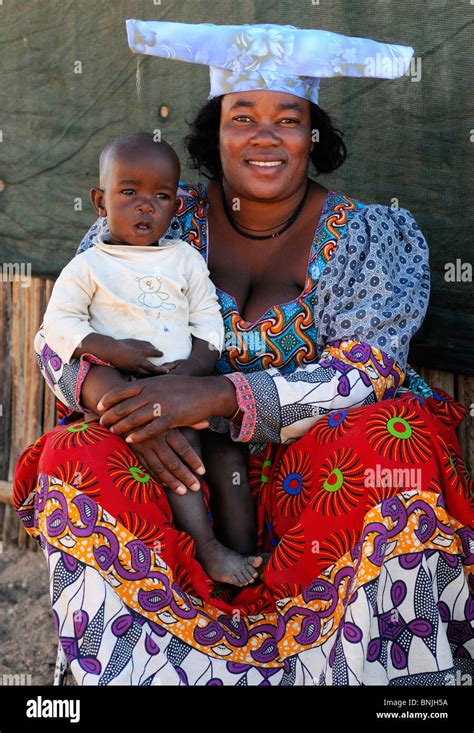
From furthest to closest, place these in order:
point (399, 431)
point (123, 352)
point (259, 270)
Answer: point (259, 270) < point (123, 352) < point (399, 431)

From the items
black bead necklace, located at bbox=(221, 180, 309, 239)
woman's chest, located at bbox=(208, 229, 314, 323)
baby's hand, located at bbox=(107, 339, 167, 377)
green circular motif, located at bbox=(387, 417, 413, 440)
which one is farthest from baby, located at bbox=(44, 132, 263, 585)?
green circular motif, located at bbox=(387, 417, 413, 440)

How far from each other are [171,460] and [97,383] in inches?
11.3

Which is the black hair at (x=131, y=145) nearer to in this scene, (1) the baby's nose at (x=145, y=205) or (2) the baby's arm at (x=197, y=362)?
(1) the baby's nose at (x=145, y=205)

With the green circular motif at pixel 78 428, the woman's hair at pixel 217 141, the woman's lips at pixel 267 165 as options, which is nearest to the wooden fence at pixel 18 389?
the woman's hair at pixel 217 141

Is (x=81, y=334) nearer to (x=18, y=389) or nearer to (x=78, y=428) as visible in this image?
(x=78, y=428)

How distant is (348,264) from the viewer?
115 inches

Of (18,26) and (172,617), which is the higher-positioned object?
(18,26)

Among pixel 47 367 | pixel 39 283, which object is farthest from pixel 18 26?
pixel 47 367

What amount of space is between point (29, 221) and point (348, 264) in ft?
6.11

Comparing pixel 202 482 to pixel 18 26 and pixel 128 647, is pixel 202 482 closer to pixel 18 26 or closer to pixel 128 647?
pixel 128 647

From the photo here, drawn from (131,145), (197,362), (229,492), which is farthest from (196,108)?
(229,492)

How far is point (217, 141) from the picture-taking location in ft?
10.8

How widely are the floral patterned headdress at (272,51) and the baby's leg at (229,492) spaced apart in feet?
3.40
